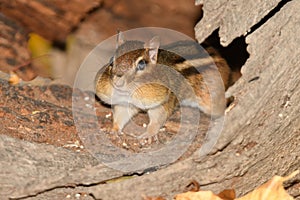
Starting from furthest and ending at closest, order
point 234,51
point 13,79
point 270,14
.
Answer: point 234,51, point 13,79, point 270,14

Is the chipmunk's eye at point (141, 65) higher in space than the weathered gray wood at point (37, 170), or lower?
higher

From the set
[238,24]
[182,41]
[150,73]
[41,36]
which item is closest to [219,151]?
[238,24]

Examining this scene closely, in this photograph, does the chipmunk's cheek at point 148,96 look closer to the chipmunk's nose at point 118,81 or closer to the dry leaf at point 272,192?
the chipmunk's nose at point 118,81

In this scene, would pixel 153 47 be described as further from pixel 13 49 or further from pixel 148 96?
pixel 13 49

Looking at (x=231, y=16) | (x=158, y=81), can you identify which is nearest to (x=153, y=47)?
(x=158, y=81)

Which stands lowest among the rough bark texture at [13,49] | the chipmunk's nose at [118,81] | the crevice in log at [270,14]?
the crevice in log at [270,14]

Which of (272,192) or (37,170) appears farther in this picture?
(272,192)

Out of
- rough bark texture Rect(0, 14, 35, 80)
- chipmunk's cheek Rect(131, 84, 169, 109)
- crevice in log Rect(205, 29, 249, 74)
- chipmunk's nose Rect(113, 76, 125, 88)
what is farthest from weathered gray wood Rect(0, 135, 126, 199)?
crevice in log Rect(205, 29, 249, 74)

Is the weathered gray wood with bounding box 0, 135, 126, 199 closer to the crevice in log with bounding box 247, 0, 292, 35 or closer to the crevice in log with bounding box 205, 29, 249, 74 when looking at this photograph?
the crevice in log with bounding box 247, 0, 292, 35

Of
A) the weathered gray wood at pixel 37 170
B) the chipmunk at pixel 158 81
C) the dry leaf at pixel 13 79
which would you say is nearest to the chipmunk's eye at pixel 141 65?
the chipmunk at pixel 158 81
